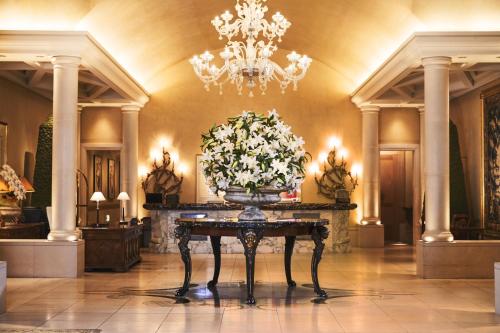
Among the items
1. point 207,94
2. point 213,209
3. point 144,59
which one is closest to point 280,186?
point 213,209

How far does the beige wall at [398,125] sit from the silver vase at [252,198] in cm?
1013

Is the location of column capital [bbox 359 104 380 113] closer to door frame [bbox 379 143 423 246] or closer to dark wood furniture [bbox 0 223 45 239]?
door frame [bbox 379 143 423 246]

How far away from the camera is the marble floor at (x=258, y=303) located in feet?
23.1

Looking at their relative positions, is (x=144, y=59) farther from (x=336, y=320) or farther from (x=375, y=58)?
(x=336, y=320)

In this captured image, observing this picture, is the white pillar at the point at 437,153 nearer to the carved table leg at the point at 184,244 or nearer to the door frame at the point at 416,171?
the carved table leg at the point at 184,244

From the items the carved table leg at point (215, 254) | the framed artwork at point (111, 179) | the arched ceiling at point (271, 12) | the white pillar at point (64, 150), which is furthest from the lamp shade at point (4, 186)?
the framed artwork at point (111, 179)

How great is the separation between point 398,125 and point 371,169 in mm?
1594

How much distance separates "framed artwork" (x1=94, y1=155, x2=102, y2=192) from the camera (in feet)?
64.4

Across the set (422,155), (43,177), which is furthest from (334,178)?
(43,177)

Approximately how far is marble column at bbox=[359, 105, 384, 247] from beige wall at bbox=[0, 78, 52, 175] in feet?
24.5

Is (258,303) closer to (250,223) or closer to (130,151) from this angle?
(250,223)

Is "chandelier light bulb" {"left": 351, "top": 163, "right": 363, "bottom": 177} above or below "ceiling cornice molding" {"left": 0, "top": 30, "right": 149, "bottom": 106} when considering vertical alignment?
below

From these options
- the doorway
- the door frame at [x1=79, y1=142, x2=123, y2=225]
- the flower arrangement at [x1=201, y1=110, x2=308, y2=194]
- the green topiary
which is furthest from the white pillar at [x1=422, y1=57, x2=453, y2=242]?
the door frame at [x1=79, y1=142, x2=123, y2=225]

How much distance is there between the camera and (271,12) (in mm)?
15094
